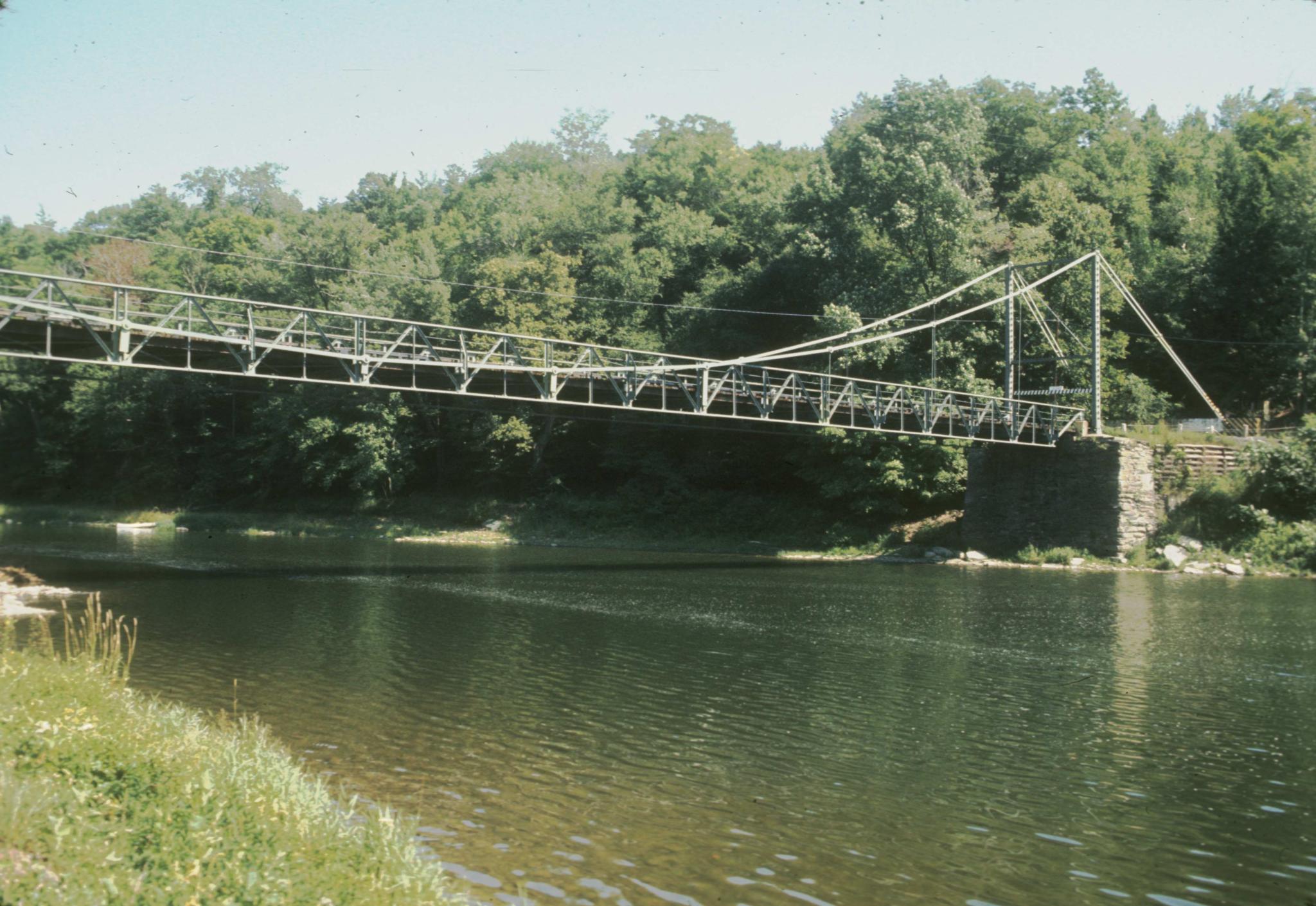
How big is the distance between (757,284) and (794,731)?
40594mm

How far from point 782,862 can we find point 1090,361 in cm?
3746

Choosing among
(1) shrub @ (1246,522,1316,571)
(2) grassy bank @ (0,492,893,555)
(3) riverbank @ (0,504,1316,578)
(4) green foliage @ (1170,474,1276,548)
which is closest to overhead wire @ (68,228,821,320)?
(2) grassy bank @ (0,492,893,555)

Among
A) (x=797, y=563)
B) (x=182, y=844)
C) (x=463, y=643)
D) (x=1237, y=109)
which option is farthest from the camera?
(x=1237, y=109)

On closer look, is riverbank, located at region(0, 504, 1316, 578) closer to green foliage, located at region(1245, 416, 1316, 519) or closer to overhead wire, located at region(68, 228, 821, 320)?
green foliage, located at region(1245, 416, 1316, 519)

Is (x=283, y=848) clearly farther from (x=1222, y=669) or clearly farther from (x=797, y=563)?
(x=797, y=563)

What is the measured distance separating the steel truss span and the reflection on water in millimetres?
5613

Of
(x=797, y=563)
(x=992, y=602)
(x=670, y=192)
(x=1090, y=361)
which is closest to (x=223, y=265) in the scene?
(x=670, y=192)

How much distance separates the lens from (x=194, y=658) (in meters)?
15.8

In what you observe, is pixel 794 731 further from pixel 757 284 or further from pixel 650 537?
pixel 757 284

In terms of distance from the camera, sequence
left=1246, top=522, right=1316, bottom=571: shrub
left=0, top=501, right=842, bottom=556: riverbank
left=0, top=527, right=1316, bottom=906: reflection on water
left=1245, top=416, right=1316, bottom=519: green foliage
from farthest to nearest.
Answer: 1. left=0, top=501, right=842, bottom=556: riverbank
2. left=1245, top=416, right=1316, bottom=519: green foliage
3. left=1246, top=522, right=1316, bottom=571: shrub
4. left=0, top=527, right=1316, bottom=906: reflection on water

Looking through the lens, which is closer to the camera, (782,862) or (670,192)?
(782,862)

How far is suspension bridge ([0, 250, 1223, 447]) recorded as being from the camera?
25.5 m

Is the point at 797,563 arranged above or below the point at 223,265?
below

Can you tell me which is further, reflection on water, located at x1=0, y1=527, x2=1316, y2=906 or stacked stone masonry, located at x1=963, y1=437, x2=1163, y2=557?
stacked stone masonry, located at x1=963, y1=437, x2=1163, y2=557
